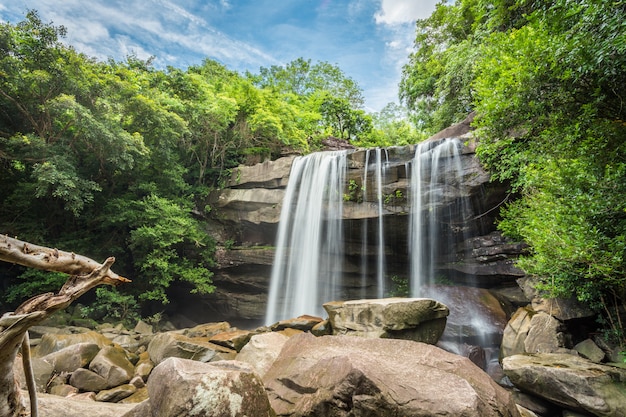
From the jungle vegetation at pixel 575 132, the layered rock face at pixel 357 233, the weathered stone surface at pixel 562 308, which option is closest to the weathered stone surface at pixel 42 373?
the layered rock face at pixel 357 233

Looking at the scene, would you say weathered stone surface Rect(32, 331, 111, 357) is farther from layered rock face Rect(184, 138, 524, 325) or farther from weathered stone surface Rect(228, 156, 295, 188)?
weathered stone surface Rect(228, 156, 295, 188)

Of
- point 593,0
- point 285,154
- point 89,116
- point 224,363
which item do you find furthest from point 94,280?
point 285,154

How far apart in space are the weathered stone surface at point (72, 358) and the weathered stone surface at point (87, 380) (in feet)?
1.21

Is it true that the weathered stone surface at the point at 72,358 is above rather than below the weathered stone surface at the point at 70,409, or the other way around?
below

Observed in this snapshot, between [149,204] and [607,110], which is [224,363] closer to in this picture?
[607,110]

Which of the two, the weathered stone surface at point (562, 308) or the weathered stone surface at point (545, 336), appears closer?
the weathered stone surface at point (545, 336)

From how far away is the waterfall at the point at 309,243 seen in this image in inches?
Result: 550

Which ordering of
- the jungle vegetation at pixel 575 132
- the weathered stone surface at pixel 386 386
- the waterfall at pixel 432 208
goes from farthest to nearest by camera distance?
the waterfall at pixel 432 208 → the jungle vegetation at pixel 575 132 → the weathered stone surface at pixel 386 386

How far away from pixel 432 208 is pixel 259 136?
34.7 ft

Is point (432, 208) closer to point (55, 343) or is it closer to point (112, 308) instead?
point (55, 343)

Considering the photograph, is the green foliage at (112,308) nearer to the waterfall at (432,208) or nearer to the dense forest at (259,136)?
the dense forest at (259,136)

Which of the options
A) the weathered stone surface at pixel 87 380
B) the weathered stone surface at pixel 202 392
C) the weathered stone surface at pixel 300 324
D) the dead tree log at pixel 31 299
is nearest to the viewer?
the dead tree log at pixel 31 299

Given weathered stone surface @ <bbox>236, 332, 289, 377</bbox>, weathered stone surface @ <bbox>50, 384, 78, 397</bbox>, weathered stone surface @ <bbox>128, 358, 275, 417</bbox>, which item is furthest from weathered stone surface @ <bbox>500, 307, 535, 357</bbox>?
weathered stone surface @ <bbox>50, 384, 78, 397</bbox>

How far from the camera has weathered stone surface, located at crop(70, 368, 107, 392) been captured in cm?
628
